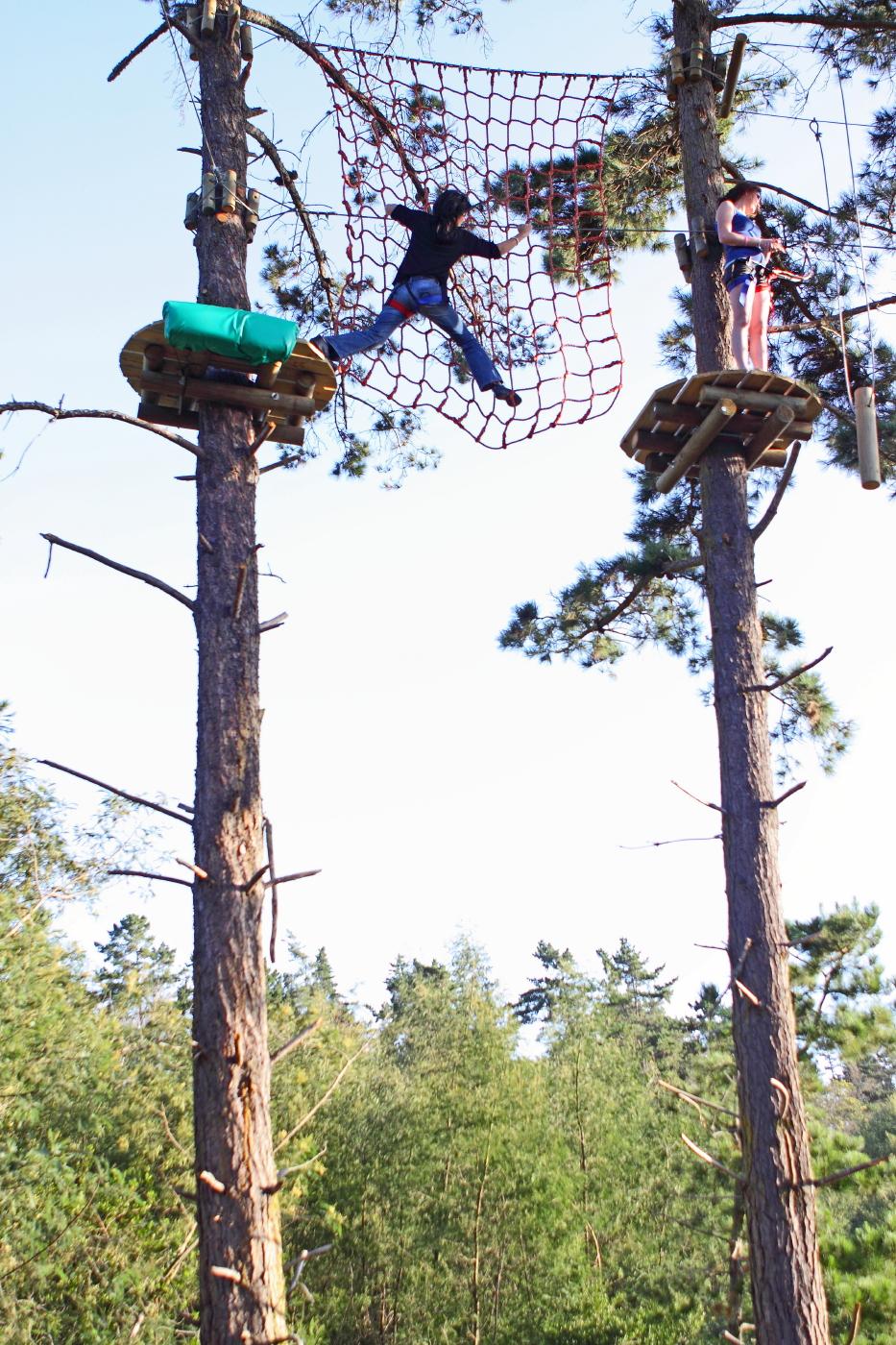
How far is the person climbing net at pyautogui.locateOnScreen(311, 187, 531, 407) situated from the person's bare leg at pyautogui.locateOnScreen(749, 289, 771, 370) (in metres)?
1.13

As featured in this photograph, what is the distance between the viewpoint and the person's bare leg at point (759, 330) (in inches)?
237

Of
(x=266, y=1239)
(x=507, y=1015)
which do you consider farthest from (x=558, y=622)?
(x=507, y=1015)

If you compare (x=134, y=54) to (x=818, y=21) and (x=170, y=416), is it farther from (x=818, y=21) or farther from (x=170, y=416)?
(x=818, y=21)

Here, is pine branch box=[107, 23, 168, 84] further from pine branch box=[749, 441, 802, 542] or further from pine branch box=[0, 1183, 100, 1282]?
pine branch box=[0, 1183, 100, 1282]

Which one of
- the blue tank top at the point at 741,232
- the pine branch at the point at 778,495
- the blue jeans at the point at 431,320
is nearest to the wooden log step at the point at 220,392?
the blue jeans at the point at 431,320

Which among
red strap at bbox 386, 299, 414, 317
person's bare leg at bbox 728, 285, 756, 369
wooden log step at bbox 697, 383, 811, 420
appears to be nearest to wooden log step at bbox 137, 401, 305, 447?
red strap at bbox 386, 299, 414, 317

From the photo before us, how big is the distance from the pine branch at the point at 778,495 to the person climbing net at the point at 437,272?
1.19 metres

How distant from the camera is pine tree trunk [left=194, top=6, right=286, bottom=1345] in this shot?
3.66m

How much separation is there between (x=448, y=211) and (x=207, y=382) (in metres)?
1.72

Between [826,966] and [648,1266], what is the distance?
7.13 m

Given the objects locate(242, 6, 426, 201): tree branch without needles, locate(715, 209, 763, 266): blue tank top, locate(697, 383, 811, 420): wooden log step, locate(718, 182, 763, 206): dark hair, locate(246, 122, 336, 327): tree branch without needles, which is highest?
locate(242, 6, 426, 201): tree branch without needles

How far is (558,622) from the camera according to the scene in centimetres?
808

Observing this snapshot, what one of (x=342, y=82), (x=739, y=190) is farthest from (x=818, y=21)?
(x=342, y=82)

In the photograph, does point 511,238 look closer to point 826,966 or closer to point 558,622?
point 558,622
